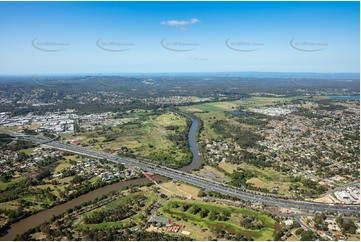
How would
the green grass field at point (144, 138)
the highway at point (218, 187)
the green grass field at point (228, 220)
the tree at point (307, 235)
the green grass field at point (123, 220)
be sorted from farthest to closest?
the green grass field at point (144, 138) → the highway at point (218, 187) → the green grass field at point (123, 220) → the green grass field at point (228, 220) → the tree at point (307, 235)

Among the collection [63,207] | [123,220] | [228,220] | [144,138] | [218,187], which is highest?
[144,138]

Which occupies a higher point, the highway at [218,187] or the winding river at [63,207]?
the highway at [218,187]

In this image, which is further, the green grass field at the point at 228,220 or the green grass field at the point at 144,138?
the green grass field at the point at 144,138

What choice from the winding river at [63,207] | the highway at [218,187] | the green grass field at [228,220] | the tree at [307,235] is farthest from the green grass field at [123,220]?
the tree at [307,235]

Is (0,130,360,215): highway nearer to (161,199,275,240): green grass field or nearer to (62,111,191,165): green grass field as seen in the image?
(62,111,191,165): green grass field

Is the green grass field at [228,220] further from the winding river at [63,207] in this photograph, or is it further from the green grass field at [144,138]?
the green grass field at [144,138]

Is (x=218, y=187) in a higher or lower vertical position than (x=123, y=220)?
higher

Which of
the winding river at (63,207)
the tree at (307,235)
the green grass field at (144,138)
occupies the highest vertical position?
the green grass field at (144,138)

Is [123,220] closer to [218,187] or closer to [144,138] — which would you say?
[218,187]

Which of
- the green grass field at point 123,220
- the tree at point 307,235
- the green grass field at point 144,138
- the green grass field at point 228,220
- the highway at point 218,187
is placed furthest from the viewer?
the green grass field at point 144,138

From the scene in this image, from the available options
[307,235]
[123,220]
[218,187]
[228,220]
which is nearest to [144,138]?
[218,187]

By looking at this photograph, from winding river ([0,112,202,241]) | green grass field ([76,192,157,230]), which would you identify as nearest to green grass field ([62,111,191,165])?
winding river ([0,112,202,241])

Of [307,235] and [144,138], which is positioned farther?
[144,138]
